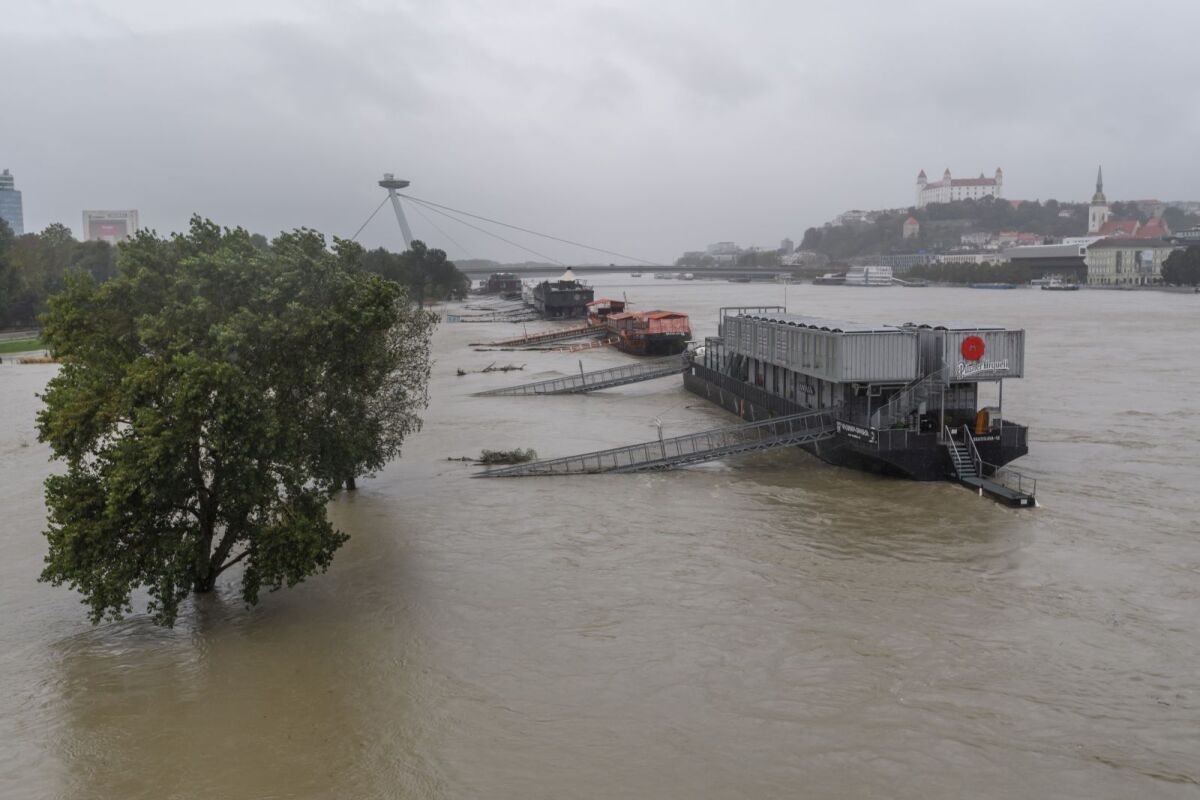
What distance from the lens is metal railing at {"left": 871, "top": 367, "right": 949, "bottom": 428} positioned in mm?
29094

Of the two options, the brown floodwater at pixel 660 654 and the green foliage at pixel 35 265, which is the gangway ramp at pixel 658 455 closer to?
the brown floodwater at pixel 660 654

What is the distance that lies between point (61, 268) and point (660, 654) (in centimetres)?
11249

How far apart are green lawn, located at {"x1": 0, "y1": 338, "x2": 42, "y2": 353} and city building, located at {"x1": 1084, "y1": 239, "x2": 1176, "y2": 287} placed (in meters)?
160

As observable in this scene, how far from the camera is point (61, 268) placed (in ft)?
365

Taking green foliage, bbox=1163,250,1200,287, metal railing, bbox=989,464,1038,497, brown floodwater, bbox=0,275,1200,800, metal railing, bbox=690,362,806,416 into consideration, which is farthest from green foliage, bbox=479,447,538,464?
green foliage, bbox=1163,250,1200,287

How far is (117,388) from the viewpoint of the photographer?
1823 cm

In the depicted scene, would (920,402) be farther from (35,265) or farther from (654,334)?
(35,265)

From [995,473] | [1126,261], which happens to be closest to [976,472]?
[995,473]

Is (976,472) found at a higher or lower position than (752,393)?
lower

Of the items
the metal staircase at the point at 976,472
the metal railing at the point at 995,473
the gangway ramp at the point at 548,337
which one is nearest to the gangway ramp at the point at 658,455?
the metal staircase at the point at 976,472

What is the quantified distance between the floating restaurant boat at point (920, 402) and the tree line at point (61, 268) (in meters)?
41.6

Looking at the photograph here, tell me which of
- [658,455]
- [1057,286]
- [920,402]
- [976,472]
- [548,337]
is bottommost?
[658,455]

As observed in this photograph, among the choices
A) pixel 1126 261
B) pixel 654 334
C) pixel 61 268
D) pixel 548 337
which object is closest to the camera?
pixel 654 334

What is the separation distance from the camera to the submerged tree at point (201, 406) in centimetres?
1705
